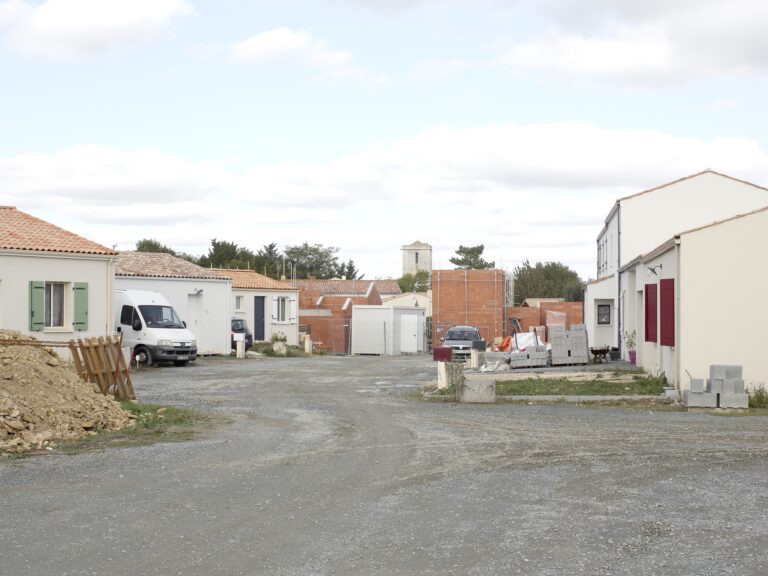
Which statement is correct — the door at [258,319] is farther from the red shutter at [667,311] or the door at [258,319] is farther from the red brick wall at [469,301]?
the red shutter at [667,311]

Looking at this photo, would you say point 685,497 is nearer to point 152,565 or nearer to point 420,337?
point 152,565

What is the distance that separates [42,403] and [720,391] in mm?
12301

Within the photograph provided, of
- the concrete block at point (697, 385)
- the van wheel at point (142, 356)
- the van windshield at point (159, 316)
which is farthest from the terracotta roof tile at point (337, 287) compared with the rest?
the concrete block at point (697, 385)

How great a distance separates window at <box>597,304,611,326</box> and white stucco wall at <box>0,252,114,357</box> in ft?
63.0

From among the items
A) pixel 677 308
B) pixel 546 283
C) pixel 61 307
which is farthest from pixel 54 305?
pixel 546 283

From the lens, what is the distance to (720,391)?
18.2m

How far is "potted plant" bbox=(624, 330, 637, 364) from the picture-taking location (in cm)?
2987

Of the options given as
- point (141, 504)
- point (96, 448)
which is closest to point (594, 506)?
point (141, 504)

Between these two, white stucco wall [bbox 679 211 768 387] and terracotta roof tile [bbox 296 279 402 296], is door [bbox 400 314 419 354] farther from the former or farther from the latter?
white stucco wall [bbox 679 211 768 387]

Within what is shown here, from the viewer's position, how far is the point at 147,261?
38.7 m

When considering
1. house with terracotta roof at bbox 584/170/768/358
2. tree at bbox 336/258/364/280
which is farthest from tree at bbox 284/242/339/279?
house with terracotta roof at bbox 584/170/768/358

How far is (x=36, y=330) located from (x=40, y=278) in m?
1.50

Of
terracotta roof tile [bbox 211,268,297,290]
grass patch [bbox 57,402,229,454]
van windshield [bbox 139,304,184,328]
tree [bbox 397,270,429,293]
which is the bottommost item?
grass patch [bbox 57,402,229,454]

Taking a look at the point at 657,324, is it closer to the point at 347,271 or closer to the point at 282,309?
the point at 282,309
